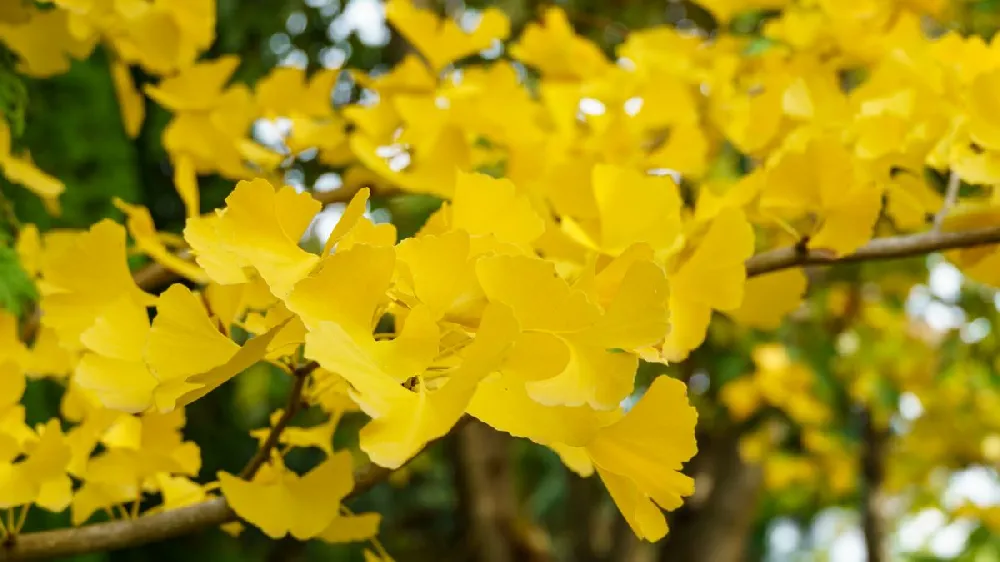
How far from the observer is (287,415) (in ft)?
1.17

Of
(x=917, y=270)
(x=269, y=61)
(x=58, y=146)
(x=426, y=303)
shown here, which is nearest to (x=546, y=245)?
(x=426, y=303)

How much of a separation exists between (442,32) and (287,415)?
400mm

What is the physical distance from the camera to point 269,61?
1.46 m

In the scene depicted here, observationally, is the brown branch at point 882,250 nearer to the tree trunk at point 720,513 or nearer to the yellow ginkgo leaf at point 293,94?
the yellow ginkgo leaf at point 293,94

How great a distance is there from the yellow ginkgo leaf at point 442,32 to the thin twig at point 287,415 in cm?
38

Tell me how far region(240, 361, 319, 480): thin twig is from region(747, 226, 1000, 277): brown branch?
9.3 inches

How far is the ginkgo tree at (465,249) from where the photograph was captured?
0.95ft

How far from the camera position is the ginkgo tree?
29 centimetres

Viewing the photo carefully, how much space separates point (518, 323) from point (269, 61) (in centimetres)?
130

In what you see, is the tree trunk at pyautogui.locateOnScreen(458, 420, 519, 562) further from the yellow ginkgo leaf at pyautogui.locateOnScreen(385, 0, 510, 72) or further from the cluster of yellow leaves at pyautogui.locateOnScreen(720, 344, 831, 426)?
the yellow ginkgo leaf at pyautogui.locateOnScreen(385, 0, 510, 72)

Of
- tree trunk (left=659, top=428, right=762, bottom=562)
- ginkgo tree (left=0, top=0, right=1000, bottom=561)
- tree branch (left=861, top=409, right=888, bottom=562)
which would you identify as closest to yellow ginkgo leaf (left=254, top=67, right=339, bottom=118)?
ginkgo tree (left=0, top=0, right=1000, bottom=561)

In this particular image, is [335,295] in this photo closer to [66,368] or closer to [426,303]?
[426,303]

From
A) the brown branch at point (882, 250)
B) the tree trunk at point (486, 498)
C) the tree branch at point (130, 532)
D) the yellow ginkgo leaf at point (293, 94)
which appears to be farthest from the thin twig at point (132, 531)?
the tree trunk at point (486, 498)

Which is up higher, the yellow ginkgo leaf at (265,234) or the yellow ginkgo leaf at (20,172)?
the yellow ginkgo leaf at (265,234)
